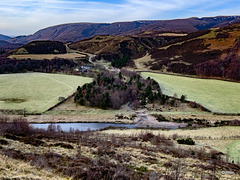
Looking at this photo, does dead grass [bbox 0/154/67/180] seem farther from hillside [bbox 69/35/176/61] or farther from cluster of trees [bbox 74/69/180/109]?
hillside [bbox 69/35/176/61]

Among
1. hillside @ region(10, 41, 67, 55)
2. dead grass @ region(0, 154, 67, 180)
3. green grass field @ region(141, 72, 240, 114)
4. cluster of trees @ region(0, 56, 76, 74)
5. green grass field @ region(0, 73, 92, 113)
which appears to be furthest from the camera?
hillside @ region(10, 41, 67, 55)

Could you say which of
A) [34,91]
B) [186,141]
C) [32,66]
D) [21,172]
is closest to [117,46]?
[32,66]

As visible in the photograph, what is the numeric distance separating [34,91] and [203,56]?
64.9 m

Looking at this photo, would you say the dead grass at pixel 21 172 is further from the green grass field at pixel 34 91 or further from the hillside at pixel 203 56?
the hillside at pixel 203 56

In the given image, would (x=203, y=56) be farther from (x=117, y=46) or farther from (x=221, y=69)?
(x=117, y=46)

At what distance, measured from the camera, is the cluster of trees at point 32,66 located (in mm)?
73375

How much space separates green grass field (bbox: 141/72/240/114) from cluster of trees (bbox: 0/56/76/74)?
41.6 m

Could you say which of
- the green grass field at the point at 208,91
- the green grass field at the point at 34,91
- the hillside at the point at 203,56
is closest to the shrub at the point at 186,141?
the green grass field at the point at 208,91

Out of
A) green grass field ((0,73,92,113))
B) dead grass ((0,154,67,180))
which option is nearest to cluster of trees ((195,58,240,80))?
green grass field ((0,73,92,113))

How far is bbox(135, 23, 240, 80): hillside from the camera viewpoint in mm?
69125

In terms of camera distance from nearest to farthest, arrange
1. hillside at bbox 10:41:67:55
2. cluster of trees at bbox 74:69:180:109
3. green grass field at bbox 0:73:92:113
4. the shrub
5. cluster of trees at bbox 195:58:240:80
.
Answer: the shrub
green grass field at bbox 0:73:92:113
cluster of trees at bbox 74:69:180:109
cluster of trees at bbox 195:58:240:80
hillside at bbox 10:41:67:55

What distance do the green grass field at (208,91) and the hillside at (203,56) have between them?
740 centimetres

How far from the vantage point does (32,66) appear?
7869cm

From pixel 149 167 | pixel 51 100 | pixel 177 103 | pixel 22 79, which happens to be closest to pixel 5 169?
pixel 149 167
